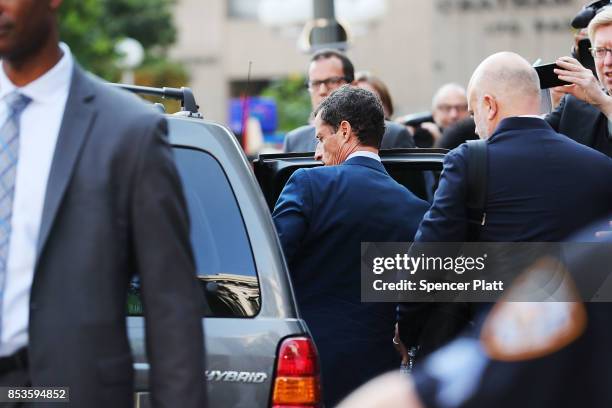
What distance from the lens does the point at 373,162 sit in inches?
211

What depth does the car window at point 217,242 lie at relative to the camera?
4039mm

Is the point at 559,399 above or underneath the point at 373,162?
underneath

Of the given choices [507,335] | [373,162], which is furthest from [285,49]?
[507,335]

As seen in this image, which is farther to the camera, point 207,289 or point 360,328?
point 360,328

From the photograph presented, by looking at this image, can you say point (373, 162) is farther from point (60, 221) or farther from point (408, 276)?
point (60, 221)

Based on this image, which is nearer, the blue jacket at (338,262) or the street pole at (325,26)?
the blue jacket at (338,262)

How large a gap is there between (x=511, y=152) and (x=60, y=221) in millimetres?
1921

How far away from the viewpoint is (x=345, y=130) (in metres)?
5.52

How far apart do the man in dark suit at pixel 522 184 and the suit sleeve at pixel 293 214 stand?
1.87 feet

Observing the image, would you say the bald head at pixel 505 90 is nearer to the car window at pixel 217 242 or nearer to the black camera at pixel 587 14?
the car window at pixel 217 242

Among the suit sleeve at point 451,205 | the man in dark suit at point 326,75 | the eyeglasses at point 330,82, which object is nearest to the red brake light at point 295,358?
the suit sleeve at point 451,205

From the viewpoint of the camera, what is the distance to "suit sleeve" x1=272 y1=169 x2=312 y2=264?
195 inches

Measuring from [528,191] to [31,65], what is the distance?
1887 mm

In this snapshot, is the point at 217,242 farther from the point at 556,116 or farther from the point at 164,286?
the point at 556,116
